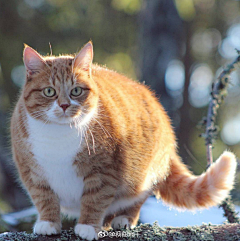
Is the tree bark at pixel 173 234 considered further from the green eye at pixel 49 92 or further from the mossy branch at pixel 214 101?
the green eye at pixel 49 92

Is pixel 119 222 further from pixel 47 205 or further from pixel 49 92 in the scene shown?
pixel 49 92

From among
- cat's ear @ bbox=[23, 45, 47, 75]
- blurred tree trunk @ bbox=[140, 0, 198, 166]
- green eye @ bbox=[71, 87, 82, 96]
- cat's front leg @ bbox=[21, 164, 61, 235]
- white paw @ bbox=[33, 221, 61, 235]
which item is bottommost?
white paw @ bbox=[33, 221, 61, 235]

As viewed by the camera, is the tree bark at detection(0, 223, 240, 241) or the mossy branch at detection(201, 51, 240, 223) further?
the mossy branch at detection(201, 51, 240, 223)

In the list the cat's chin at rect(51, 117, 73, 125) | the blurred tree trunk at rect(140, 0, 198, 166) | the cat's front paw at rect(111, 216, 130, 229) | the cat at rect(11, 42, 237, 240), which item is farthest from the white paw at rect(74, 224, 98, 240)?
the blurred tree trunk at rect(140, 0, 198, 166)

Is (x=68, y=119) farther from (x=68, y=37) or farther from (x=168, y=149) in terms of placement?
(x=68, y=37)

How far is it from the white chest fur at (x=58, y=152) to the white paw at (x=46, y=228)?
215 millimetres

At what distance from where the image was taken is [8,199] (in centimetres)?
529

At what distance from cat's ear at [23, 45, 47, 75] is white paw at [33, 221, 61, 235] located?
98 centimetres

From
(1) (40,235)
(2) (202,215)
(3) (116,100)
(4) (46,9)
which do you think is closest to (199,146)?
(4) (46,9)

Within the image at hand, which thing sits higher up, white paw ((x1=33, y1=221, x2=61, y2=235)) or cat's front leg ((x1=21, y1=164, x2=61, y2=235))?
cat's front leg ((x1=21, y1=164, x2=61, y2=235))

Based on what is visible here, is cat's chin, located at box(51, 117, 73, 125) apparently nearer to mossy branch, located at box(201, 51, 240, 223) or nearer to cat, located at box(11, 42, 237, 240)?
cat, located at box(11, 42, 237, 240)

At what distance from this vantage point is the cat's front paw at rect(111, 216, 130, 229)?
2.34 m

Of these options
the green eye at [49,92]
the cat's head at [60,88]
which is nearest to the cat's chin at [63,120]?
Result: the cat's head at [60,88]

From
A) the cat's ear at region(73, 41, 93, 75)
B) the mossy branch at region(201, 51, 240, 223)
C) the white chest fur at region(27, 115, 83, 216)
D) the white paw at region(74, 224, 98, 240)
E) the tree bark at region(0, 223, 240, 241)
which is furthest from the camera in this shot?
the mossy branch at region(201, 51, 240, 223)
